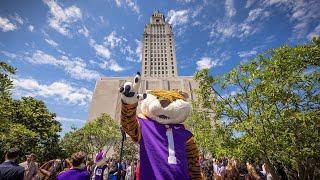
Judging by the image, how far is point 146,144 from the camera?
3.32 meters

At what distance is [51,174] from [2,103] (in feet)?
10.7

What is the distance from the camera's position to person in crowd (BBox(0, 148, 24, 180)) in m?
4.48

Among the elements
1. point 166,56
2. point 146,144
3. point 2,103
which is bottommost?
point 146,144

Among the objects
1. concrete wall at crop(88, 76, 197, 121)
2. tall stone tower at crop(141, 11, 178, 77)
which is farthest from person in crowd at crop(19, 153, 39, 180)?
tall stone tower at crop(141, 11, 178, 77)

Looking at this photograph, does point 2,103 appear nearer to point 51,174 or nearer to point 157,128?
point 51,174

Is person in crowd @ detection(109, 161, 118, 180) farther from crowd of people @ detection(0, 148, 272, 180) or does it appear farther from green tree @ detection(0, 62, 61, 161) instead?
green tree @ detection(0, 62, 61, 161)

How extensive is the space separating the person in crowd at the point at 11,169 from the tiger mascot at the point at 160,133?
2762 millimetres

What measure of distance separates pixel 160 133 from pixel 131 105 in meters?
0.73

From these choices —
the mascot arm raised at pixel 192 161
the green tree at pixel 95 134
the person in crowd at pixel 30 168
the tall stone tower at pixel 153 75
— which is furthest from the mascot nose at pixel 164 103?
the tall stone tower at pixel 153 75

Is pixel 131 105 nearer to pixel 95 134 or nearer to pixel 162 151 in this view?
pixel 162 151

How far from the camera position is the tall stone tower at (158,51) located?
8531 cm

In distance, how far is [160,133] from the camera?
3438 mm

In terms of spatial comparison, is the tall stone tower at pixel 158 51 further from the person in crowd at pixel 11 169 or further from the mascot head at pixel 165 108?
the mascot head at pixel 165 108

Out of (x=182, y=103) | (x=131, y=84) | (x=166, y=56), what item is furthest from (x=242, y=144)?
(x=166, y=56)
